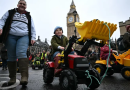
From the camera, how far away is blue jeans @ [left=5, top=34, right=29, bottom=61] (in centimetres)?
255

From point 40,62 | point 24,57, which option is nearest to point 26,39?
point 24,57

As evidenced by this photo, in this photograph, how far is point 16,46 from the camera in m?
2.63

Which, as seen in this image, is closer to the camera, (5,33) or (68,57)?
(68,57)

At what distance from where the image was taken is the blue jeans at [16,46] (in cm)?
255

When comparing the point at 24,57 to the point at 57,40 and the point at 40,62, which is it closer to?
the point at 57,40

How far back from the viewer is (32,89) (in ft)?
7.76

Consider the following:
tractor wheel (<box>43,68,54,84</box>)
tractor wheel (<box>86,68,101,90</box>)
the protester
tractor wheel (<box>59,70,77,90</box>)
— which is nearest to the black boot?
the protester

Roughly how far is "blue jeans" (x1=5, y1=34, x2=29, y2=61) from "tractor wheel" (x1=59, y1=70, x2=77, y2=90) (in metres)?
1.01

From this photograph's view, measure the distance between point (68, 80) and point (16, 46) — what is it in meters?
1.42

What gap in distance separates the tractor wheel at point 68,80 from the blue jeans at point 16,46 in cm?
101

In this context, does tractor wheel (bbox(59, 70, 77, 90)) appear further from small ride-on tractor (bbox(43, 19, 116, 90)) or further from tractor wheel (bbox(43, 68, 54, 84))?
tractor wheel (bbox(43, 68, 54, 84))

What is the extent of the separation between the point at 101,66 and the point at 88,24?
3.14 m

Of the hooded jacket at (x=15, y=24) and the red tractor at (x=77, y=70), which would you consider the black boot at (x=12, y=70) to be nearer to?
the hooded jacket at (x=15, y=24)

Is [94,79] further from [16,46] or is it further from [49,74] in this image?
[16,46]
